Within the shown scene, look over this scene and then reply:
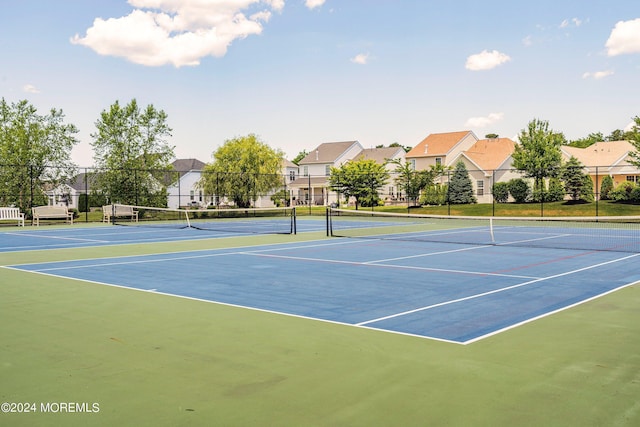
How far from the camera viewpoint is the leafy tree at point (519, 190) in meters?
47.7

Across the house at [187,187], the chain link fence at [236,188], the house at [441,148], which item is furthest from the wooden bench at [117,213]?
the house at [441,148]

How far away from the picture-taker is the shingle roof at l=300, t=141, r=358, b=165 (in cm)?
8006

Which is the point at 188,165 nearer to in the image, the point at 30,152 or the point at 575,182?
the point at 30,152

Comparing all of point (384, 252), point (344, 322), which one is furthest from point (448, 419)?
point (384, 252)

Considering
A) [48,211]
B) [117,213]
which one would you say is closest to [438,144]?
[117,213]

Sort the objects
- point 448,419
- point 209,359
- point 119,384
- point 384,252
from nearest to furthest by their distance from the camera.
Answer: point 448,419 → point 119,384 → point 209,359 → point 384,252

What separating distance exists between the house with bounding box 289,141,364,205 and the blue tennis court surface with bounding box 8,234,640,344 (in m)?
61.3

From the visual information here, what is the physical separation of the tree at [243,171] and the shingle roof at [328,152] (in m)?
29.6

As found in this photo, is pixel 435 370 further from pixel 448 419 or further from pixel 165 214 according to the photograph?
pixel 165 214

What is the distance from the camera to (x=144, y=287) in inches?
399

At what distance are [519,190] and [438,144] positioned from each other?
23306mm

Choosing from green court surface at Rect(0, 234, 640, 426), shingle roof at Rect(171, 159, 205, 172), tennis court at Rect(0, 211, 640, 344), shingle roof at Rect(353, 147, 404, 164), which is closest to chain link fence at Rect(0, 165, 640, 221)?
tennis court at Rect(0, 211, 640, 344)

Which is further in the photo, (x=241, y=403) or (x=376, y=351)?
(x=376, y=351)

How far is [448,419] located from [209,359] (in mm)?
2465
